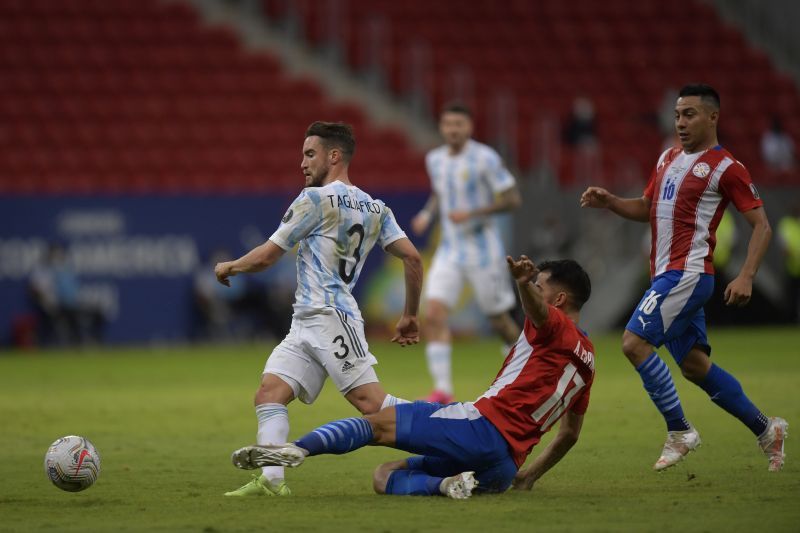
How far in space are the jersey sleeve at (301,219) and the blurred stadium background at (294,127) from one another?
14191mm

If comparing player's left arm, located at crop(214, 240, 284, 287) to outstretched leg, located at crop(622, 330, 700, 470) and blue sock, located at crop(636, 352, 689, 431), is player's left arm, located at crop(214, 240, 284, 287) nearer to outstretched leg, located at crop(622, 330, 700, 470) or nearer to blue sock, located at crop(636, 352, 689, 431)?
outstretched leg, located at crop(622, 330, 700, 470)

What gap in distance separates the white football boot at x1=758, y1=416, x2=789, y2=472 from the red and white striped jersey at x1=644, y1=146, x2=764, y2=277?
1007 millimetres

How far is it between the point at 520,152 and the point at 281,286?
5.43 m

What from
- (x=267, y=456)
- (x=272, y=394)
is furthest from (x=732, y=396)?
(x=267, y=456)

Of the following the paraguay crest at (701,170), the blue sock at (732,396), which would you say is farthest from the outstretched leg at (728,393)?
the paraguay crest at (701,170)

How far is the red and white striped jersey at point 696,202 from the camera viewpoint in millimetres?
8219

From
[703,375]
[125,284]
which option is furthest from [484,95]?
[703,375]

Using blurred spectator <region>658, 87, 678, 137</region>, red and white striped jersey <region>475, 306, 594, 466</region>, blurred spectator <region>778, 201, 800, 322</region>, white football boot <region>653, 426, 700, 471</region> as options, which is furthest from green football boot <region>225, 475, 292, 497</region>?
Answer: blurred spectator <region>658, 87, 678, 137</region>

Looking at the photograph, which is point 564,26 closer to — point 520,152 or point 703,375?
point 520,152

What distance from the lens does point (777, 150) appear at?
25.3 meters

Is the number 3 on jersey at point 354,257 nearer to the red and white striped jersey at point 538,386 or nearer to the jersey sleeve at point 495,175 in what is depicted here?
the red and white striped jersey at point 538,386

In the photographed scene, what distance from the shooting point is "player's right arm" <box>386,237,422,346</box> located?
7.61 m

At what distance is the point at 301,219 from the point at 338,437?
123 centimetres

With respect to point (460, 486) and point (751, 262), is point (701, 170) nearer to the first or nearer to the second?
point (751, 262)
